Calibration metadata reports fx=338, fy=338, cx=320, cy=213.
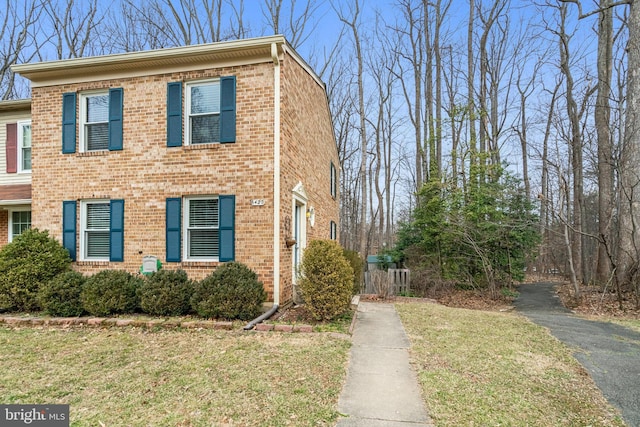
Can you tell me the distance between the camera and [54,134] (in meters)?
8.08

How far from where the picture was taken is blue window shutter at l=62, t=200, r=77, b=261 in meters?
7.82

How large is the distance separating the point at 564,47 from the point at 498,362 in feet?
49.6

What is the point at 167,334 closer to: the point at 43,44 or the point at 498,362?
the point at 498,362

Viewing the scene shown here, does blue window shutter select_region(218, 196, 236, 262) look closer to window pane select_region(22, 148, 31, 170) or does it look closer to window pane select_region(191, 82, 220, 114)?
window pane select_region(191, 82, 220, 114)

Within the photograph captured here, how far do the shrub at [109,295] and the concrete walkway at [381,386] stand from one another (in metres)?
4.56

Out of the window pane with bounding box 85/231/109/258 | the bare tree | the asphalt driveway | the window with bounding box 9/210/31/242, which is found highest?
the bare tree

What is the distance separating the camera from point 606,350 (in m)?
5.20

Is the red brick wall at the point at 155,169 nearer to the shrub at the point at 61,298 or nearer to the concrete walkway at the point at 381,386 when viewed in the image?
the shrub at the point at 61,298

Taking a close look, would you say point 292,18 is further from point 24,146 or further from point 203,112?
point 24,146

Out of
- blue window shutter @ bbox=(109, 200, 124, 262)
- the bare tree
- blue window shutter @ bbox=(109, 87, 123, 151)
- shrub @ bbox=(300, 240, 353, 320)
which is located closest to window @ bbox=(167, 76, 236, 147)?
blue window shutter @ bbox=(109, 87, 123, 151)

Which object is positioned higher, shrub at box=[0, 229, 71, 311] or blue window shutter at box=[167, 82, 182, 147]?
blue window shutter at box=[167, 82, 182, 147]

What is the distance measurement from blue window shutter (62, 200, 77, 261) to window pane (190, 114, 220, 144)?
327 centimetres

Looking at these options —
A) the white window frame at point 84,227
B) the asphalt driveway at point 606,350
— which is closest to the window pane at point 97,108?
the white window frame at point 84,227

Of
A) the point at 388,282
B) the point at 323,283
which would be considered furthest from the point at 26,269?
the point at 388,282
